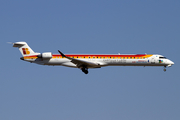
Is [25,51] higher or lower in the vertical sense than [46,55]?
higher

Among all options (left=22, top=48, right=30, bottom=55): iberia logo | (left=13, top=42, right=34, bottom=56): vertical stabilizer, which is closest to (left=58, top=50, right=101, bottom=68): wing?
(left=13, top=42, right=34, bottom=56): vertical stabilizer

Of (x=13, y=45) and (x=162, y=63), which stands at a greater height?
(x=13, y=45)

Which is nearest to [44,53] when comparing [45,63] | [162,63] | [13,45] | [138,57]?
[45,63]

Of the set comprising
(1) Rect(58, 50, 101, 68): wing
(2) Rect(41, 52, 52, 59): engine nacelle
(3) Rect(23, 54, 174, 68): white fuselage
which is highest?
(2) Rect(41, 52, 52, 59): engine nacelle

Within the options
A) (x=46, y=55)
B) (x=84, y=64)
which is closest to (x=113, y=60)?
(x=84, y=64)

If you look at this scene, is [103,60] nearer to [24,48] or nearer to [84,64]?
[84,64]

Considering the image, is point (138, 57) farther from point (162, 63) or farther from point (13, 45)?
point (13, 45)

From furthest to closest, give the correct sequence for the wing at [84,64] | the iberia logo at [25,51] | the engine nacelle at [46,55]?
the iberia logo at [25,51], the engine nacelle at [46,55], the wing at [84,64]

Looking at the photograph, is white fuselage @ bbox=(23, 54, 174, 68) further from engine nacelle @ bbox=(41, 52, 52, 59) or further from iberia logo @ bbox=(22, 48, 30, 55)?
iberia logo @ bbox=(22, 48, 30, 55)

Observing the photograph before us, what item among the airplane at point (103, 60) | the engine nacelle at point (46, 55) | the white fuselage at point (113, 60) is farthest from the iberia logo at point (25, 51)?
the engine nacelle at point (46, 55)

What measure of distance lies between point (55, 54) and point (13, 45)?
7.11 m

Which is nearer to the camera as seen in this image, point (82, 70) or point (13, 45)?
point (82, 70)

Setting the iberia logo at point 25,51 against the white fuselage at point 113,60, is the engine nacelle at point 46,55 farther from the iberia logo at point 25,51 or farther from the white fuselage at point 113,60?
the iberia logo at point 25,51

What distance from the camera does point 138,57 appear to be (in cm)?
4509
